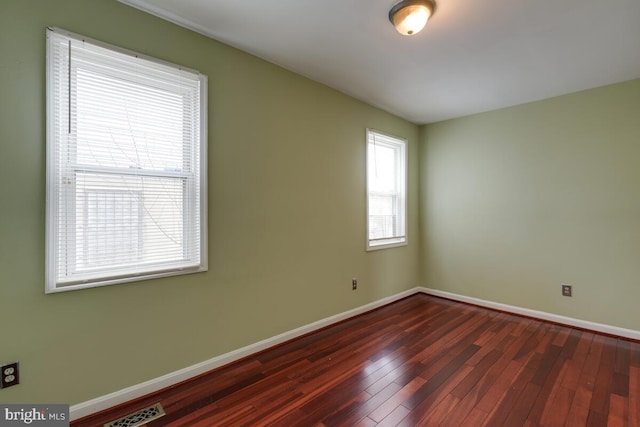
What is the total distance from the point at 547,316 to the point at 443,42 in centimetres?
307

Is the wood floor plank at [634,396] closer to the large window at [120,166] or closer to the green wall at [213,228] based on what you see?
the green wall at [213,228]

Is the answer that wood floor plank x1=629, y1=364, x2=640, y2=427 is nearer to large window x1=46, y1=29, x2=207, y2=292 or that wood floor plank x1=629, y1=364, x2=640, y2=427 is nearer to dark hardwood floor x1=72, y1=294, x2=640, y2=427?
dark hardwood floor x1=72, y1=294, x2=640, y2=427

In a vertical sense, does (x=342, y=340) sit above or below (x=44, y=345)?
below

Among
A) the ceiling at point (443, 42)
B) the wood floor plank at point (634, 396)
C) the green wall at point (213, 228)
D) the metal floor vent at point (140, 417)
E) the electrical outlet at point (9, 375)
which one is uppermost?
the ceiling at point (443, 42)

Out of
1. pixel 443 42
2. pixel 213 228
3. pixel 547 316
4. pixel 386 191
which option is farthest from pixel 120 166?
pixel 547 316

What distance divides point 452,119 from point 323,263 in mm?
2724

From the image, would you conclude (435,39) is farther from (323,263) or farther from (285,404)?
(285,404)

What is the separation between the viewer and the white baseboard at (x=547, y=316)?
9.20ft

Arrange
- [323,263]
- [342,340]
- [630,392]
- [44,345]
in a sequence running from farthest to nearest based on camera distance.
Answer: [323,263]
[342,340]
[630,392]
[44,345]

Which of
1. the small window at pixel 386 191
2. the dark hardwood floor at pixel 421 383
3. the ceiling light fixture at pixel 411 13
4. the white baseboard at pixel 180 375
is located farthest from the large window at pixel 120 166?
the small window at pixel 386 191

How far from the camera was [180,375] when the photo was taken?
2.03 m

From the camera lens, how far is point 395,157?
13.4 ft

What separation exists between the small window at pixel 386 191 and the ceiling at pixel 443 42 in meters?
0.79

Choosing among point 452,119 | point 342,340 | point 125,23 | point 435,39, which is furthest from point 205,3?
point 452,119
